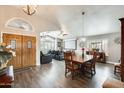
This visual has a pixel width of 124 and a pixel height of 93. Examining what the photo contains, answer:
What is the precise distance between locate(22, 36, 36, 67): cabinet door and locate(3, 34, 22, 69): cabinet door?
237 mm

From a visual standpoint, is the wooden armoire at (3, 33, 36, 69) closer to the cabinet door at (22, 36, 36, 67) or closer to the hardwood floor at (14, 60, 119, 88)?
the cabinet door at (22, 36, 36, 67)

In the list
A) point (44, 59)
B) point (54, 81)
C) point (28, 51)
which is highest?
point (28, 51)

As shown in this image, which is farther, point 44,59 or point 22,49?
point 44,59

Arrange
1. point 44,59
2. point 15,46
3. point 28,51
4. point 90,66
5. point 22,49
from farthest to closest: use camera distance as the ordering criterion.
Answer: point 44,59, point 28,51, point 22,49, point 15,46, point 90,66

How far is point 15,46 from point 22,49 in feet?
1.37

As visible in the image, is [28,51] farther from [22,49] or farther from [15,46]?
[15,46]

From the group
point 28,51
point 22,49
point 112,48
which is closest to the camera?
point 22,49

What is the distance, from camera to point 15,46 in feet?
17.6

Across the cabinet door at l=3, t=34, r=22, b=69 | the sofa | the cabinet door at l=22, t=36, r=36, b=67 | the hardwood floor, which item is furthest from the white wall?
the cabinet door at l=3, t=34, r=22, b=69

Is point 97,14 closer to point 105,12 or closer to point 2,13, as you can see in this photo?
point 105,12

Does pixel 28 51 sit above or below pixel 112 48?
below

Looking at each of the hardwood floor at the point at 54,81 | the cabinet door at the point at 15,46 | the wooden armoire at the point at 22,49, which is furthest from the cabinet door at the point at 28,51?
the hardwood floor at the point at 54,81

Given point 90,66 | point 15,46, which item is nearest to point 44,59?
point 15,46
